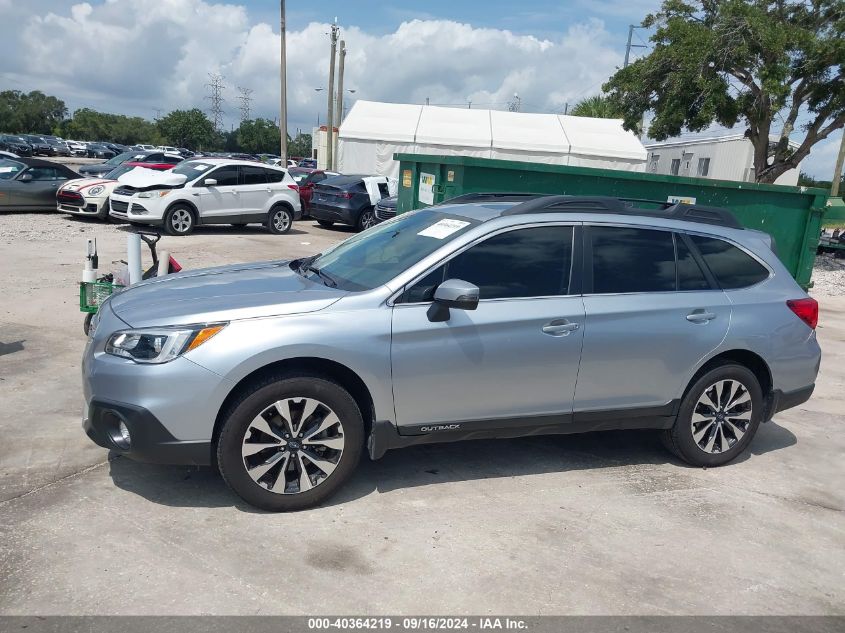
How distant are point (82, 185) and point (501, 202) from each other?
580 inches

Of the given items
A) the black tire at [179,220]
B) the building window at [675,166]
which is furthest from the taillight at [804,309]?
the building window at [675,166]

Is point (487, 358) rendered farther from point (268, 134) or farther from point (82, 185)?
point (268, 134)

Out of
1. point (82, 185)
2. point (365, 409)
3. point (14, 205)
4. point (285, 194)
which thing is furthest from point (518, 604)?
point (14, 205)

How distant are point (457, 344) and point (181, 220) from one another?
508 inches

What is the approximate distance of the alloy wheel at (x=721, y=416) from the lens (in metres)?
5.04

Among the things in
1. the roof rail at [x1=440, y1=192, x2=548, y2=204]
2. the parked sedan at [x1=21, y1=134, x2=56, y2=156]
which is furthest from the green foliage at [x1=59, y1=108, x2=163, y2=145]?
the roof rail at [x1=440, y1=192, x2=548, y2=204]

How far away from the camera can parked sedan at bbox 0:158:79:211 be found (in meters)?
17.3

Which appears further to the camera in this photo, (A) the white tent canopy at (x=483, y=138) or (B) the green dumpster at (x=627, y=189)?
(A) the white tent canopy at (x=483, y=138)

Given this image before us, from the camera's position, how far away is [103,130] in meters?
101

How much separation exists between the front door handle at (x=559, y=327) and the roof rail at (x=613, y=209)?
0.73 metres

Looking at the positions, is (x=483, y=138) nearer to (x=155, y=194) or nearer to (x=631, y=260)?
(x=155, y=194)

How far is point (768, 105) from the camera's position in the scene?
1875 cm

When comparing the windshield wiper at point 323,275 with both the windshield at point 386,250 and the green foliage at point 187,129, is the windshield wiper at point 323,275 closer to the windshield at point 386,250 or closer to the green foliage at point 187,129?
the windshield at point 386,250

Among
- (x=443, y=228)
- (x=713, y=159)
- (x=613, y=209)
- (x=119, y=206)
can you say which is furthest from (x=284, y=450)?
(x=713, y=159)
